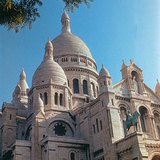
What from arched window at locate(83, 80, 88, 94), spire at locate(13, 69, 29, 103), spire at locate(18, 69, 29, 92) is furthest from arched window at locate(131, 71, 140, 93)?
spire at locate(18, 69, 29, 92)

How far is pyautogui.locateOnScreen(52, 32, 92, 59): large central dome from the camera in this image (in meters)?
51.2

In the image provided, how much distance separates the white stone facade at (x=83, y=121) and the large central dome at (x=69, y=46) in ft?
14.9

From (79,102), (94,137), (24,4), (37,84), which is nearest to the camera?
(24,4)

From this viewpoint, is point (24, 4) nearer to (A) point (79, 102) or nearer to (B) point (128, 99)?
(B) point (128, 99)

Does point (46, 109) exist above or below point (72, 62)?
below

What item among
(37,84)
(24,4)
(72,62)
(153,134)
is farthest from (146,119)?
(24,4)

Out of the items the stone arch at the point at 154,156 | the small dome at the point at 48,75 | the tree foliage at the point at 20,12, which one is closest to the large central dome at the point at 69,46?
the small dome at the point at 48,75

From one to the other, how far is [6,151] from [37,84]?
9.78 metres

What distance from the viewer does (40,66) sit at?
4362 cm

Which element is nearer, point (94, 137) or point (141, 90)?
point (94, 137)

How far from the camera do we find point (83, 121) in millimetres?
37562

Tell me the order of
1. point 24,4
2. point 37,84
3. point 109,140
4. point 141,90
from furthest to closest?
point 37,84 → point 141,90 → point 109,140 → point 24,4

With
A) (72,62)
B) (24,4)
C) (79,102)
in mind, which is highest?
(72,62)

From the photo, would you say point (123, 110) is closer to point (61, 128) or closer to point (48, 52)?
point (61, 128)
